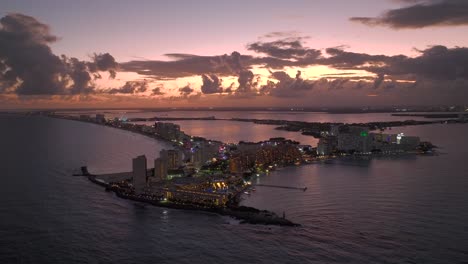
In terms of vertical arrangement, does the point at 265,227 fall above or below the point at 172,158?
below

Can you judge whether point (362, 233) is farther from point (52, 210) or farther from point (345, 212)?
point (52, 210)

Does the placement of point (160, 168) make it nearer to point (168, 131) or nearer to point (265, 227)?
point (265, 227)

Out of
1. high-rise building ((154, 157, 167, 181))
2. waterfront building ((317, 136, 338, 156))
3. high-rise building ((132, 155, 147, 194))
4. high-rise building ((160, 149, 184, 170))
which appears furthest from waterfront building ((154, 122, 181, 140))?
high-rise building ((132, 155, 147, 194))

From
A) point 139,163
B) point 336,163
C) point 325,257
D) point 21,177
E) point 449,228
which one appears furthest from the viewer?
point 336,163

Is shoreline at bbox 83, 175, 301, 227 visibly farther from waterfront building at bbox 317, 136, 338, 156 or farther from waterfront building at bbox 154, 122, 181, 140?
waterfront building at bbox 154, 122, 181, 140

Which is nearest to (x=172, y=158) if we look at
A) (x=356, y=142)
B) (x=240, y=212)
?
(x=240, y=212)

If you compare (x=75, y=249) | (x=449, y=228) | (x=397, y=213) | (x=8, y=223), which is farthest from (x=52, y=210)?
(x=449, y=228)

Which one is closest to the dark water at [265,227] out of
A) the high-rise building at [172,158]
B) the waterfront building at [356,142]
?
the high-rise building at [172,158]

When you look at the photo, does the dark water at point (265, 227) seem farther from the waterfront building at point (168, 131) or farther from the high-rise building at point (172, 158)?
the waterfront building at point (168, 131)

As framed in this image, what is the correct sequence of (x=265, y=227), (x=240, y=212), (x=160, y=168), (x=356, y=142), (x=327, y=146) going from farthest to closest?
1. (x=356, y=142)
2. (x=327, y=146)
3. (x=160, y=168)
4. (x=240, y=212)
5. (x=265, y=227)
